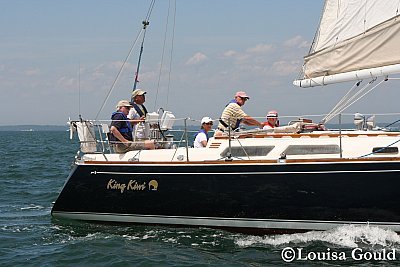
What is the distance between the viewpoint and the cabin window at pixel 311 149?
9781mm

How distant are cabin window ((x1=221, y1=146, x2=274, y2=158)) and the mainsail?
5.38 feet

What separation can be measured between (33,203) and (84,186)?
3.94m

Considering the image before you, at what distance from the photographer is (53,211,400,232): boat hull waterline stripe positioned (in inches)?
380

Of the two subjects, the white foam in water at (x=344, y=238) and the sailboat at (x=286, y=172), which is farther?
the sailboat at (x=286, y=172)

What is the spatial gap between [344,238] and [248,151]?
1.94 m

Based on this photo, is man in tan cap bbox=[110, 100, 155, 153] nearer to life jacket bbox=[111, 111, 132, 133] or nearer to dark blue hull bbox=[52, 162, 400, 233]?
life jacket bbox=[111, 111, 132, 133]

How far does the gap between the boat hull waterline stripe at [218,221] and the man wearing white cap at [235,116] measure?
1.52 meters

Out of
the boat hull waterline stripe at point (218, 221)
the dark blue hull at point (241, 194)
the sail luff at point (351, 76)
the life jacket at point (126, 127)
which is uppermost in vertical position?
the sail luff at point (351, 76)

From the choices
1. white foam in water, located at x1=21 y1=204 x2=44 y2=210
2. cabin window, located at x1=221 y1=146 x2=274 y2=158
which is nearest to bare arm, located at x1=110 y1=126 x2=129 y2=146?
cabin window, located at x1=221 y1=146 x2=274 y2=158

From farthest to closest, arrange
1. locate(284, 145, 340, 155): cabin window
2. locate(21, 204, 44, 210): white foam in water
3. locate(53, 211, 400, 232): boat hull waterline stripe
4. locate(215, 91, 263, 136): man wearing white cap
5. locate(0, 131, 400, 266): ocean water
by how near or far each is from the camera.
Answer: locate(21, 204, 44, 210): white foam in water
locate(215, 91, 263, 136): man wearing white cap
locate(284, 145, 340, 155): cabin window
locate(53, 211, 400, 232): boat hull waterline stripe
locate(0, 131, 400, 266): ocean water

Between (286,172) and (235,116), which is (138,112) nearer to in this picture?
(235,116)

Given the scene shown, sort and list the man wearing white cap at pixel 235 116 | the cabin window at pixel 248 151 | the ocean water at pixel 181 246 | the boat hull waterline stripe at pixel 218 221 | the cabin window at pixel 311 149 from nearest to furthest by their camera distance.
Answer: the ocean water at pixel 181 246 → the boat hull waterline stripe at pixel 218 221 → the cabin window at pixel 311 149 → the cabin window at pixel 248 151 → the man wearing white cap at pixel 235 116

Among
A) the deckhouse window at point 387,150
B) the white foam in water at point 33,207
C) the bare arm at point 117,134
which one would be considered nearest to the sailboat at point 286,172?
the deckhouse window at point 387,150

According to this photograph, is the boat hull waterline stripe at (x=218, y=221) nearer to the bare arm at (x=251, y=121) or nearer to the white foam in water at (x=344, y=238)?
the white foam in water at (x=344, y=238)
